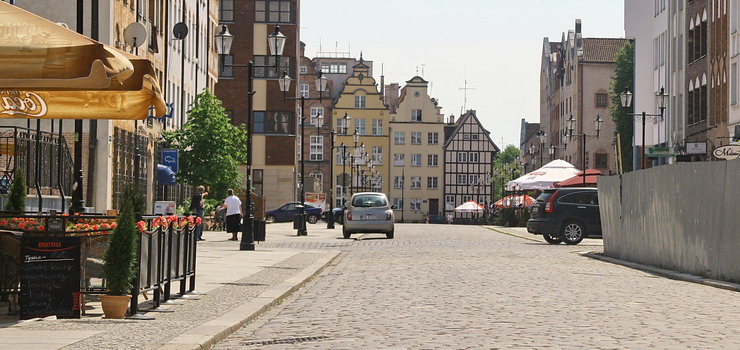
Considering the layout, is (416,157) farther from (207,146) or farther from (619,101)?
(207,146)

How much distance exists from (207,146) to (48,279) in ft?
133

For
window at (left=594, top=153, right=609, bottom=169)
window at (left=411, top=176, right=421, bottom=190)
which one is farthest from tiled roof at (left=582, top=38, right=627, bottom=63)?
window at (left=411, top=176, right=421, bottom=190)

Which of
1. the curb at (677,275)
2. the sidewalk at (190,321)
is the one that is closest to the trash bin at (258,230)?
the curb at (677,275)

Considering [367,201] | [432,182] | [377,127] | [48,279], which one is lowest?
[48,279]

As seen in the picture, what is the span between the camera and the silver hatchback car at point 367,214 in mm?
48000

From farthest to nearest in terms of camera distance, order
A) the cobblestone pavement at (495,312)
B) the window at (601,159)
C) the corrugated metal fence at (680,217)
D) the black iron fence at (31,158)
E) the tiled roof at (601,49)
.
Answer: the tiled roof at (601,49) → the window at (601,159) → the black iron fence at (31,158) → the corrugated metal fence at (680,217) → the cobblestone pavement at (495,312)

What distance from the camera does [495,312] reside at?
1518cm

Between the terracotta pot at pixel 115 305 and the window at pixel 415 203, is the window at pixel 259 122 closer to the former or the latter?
the window at pixel 415 203

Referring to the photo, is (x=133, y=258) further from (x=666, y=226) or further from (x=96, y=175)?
(x=96, y=175)

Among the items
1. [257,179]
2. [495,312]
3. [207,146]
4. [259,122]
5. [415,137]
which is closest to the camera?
[495,312]

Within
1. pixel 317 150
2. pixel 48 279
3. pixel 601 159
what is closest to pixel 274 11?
pixel 601 159

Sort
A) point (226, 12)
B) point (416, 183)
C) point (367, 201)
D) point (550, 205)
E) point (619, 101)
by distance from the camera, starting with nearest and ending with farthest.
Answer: point (550, 205) → point (367, 201) → point (226, 12) → point (619, 101) → point (416, 183)

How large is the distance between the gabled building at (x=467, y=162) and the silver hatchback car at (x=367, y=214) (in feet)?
337

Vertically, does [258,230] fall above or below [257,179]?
below
